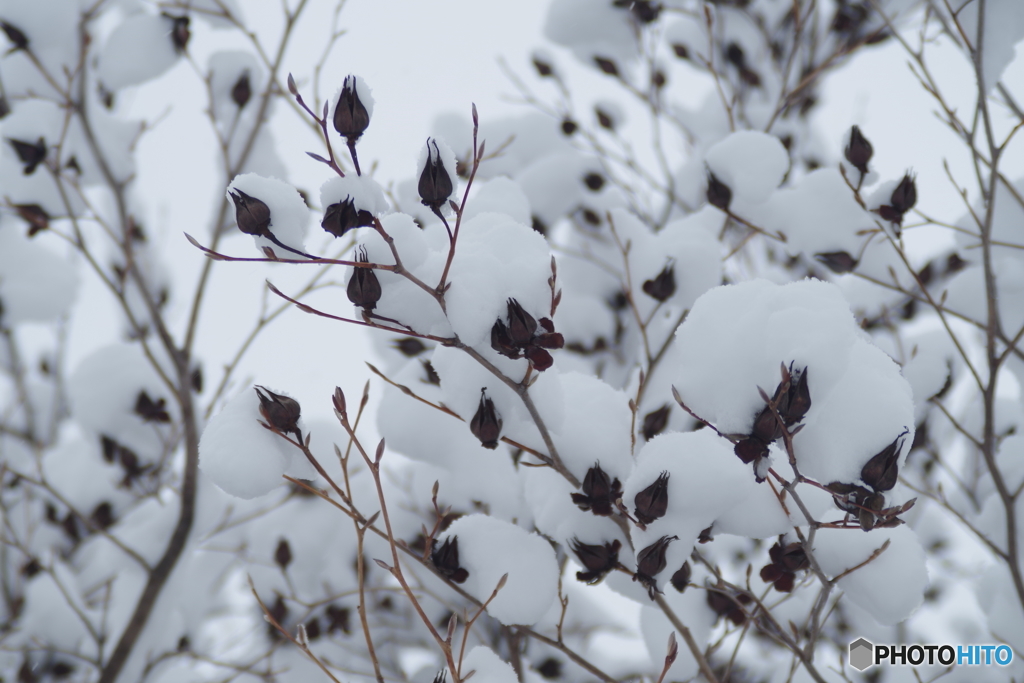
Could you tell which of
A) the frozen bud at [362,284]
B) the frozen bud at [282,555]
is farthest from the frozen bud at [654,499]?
the frozen bud at [282,555]

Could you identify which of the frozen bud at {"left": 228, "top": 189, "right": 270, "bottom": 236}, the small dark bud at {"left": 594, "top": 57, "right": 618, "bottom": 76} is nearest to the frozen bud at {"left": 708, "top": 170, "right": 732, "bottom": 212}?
the frozen bud at {"left": 228, "top": 189, "right": 270, "bottom": 236}

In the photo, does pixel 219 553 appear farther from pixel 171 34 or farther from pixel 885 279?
pixel 885 279

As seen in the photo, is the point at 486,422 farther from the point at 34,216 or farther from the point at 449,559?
the point at 34,216

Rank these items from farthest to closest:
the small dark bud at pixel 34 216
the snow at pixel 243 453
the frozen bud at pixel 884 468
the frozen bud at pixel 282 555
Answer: the frozen bud at pixel 282 555 < the small dark bud at pixel 34 216 < the snow at pixel 243 453 < the frozen bud at pixel 884 468

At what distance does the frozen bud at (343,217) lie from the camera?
90 cm

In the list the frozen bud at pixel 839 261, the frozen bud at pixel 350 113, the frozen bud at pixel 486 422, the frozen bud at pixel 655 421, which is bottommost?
the frozen bud at pixel 486 422

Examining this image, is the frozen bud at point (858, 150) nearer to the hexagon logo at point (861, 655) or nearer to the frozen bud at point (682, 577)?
the frozen bud at point (682, 577)

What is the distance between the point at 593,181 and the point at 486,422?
1745mm

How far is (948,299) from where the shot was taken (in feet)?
6.06

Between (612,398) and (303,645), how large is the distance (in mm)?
665

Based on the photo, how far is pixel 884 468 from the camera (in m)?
0.87

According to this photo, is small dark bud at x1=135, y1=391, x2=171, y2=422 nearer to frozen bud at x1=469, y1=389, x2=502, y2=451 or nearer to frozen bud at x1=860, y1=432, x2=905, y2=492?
frozen bud at x1=469, y1=389, x2=502, y2=451

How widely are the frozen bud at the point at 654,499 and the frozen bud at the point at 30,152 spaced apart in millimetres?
1855

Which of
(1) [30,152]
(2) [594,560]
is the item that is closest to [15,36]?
(1) [30,152]
